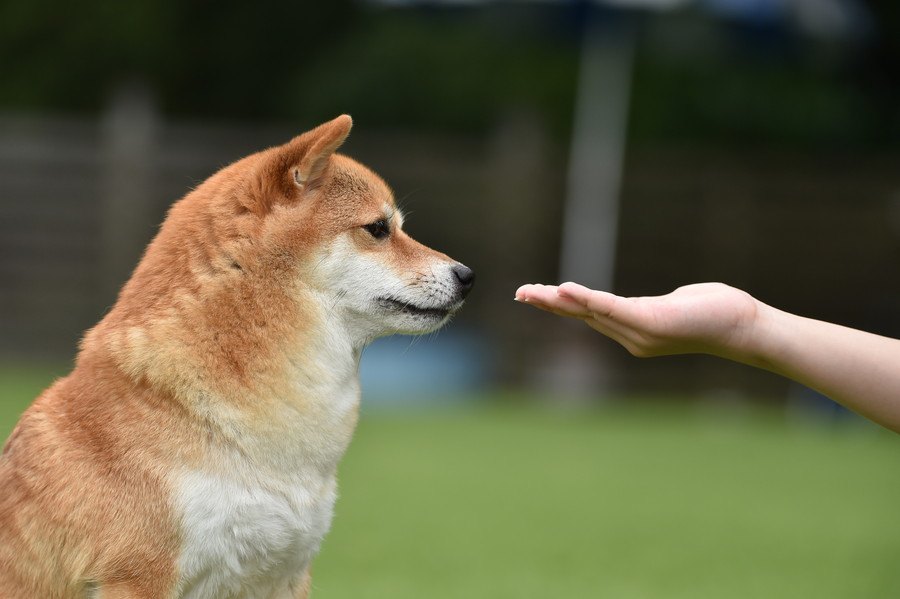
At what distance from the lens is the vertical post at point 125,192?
11.3m

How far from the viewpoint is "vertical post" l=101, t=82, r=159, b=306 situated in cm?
1130

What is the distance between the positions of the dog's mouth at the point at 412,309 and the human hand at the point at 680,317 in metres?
0.75

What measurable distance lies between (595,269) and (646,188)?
1.01 meters

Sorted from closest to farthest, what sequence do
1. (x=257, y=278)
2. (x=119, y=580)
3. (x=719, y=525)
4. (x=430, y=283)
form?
1. (x=119, y=580)
2. (x=257, y=278)
3. (x=430, y=283)
4. (x=719, y=525)

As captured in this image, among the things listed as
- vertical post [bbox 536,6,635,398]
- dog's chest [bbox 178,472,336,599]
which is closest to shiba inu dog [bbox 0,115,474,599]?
dog's chest [bbox 178,472,336,599]

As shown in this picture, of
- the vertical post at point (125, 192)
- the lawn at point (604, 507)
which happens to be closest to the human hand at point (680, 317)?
the lawn at point (604, 507)

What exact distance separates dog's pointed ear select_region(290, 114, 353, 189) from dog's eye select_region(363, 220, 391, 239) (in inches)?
8.8

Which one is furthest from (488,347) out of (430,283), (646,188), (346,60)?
(430,283)

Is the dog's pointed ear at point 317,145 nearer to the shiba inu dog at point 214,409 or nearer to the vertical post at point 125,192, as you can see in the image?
the shiba inu dog at point 214,409

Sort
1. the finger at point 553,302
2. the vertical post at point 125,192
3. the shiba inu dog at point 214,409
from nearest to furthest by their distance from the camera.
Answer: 1. the finger at point 553,302
2. the shiba inu dog at point 214,409
3. the vertical post at point 125,192

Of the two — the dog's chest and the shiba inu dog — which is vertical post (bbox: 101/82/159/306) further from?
the dog's chest

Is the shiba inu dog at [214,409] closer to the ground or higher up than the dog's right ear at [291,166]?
closer to the ground

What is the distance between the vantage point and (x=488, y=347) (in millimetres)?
11406

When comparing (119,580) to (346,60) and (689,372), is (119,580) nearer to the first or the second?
(689,372)
